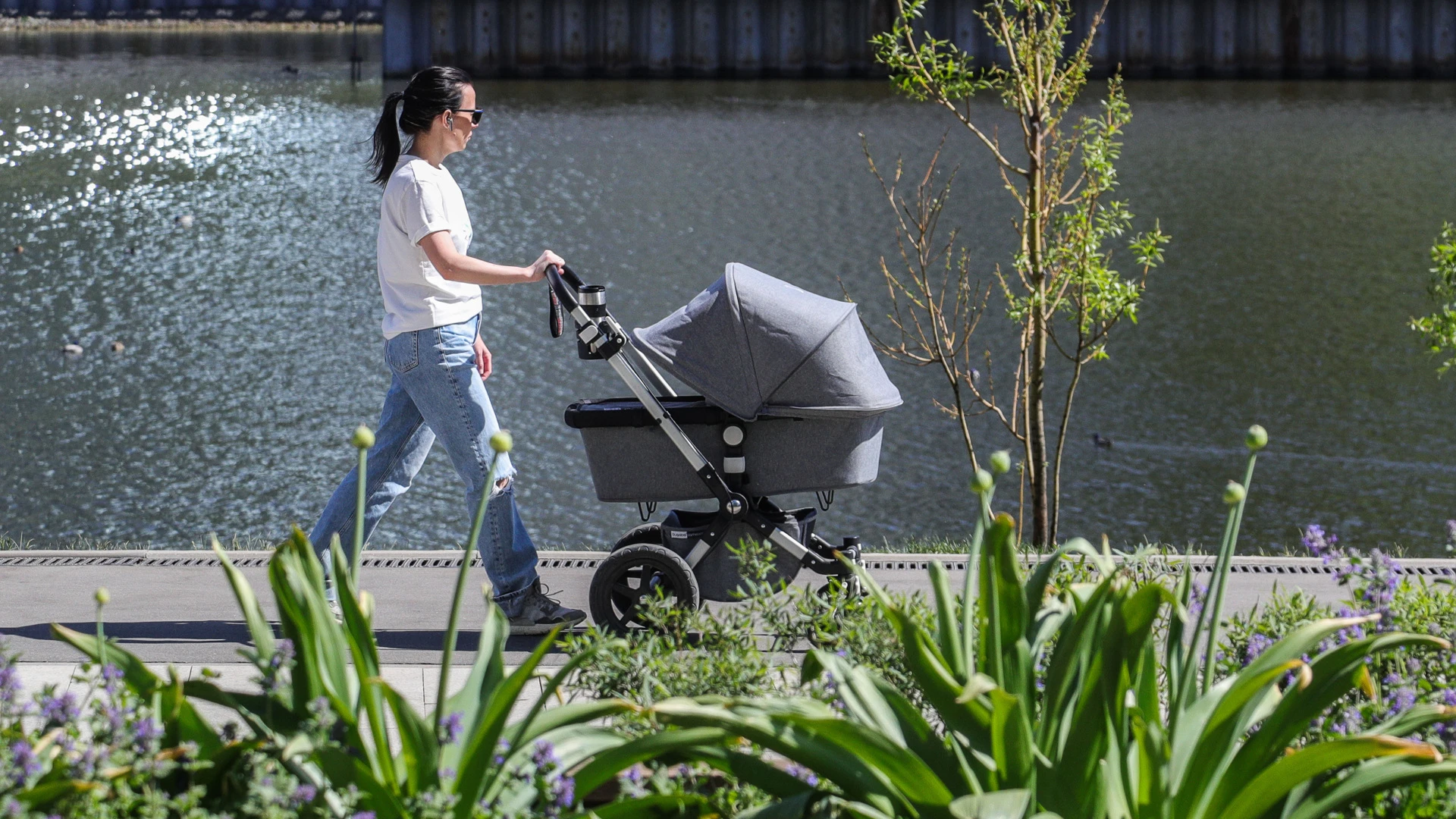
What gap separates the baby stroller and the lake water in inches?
175

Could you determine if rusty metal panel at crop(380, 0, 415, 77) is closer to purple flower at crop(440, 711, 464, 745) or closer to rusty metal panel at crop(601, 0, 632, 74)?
rusty metal panel at crop(601, 0, 632, 74)

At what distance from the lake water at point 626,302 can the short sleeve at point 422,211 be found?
486cm

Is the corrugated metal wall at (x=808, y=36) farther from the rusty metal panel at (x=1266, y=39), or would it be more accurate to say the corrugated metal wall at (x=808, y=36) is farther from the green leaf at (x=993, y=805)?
the green leaf at (x=993, y=805)

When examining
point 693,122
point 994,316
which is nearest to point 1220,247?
point 994,316

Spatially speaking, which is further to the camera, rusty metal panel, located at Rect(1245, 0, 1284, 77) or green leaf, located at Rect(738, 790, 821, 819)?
rusty metal panel, located at Rect(1245, 0, 1284, 77)

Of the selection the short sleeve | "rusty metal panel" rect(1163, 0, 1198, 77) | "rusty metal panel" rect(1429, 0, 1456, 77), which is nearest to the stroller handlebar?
the short sleeve

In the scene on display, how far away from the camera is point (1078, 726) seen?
255 centimetres

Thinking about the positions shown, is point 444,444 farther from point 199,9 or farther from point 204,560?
point 199,9

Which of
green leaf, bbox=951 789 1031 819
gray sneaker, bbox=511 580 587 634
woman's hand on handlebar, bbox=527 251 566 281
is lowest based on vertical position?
gray sneaker, bbox=511 580 587 634

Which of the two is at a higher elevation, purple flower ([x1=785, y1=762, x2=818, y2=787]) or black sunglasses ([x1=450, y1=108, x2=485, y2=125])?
black sunglasses ([x1=450, y1=108, x2=485, y2=125])

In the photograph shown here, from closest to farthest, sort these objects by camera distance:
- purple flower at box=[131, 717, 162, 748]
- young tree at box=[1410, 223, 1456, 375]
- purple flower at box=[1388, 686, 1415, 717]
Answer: purple flower at box=[131, 717, 162, 748] < purple flower at box=[1388, 686, 1415, 717] < young tree at box=[1410, 223, 1456, 375]

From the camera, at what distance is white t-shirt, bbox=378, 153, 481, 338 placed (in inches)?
174

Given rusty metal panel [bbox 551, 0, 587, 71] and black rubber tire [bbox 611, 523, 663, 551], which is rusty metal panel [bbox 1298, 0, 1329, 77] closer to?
rusty metal panel [bbox 551, 0, 587, 71]

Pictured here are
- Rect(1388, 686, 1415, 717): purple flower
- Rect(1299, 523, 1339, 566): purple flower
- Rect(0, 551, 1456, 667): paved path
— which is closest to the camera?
Rect(1388, 686, 1415, 717): purple flower
